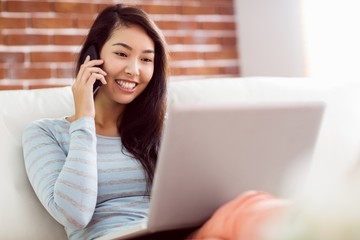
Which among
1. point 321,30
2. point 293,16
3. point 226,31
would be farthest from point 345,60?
point 226,31

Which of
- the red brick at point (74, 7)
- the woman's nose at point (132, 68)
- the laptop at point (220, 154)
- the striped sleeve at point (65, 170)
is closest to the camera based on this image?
the laptop at point (220, 154)

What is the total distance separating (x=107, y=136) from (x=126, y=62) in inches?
7.8

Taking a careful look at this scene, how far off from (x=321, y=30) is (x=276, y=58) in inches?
12.9

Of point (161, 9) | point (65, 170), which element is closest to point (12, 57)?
point (161, 9)

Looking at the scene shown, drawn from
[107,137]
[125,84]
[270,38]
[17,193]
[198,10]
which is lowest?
[17,193]

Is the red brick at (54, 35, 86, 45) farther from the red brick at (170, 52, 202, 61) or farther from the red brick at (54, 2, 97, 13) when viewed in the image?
the red brick at (170, 52, 202, 61)

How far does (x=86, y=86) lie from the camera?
1.50 metres

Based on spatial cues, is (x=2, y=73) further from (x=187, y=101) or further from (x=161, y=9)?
(x=187, y=101)

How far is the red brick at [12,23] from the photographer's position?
117 inches

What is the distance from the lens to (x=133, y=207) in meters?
1.47

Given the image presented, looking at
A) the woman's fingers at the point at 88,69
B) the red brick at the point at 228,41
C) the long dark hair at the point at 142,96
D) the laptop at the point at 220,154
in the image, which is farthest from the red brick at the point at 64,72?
the laptop at the point at 220,154

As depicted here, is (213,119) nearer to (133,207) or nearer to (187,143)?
(187,143)

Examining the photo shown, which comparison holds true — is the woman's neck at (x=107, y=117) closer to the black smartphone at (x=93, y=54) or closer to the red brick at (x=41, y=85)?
the black smartphone at (x=93, y=54)

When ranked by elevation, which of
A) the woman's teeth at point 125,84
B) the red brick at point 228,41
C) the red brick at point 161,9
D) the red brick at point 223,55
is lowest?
the woman's teeth at point 125,84
